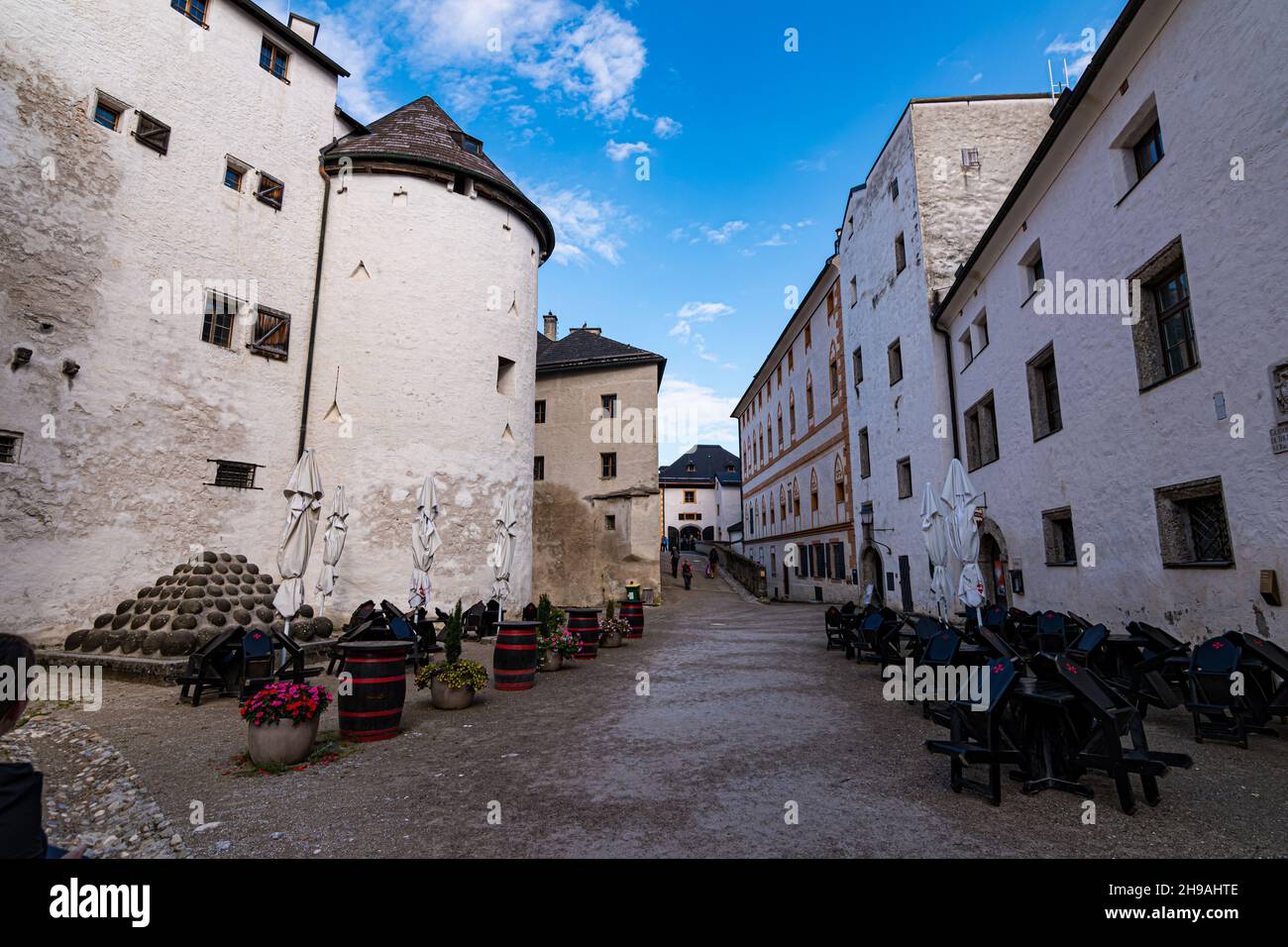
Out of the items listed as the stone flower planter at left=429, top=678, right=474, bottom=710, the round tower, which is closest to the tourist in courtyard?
the stone flower planter at left=429, top=678, right=474, bottom=710

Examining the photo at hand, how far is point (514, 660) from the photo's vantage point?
9852 mm

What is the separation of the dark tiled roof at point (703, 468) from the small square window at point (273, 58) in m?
53.3

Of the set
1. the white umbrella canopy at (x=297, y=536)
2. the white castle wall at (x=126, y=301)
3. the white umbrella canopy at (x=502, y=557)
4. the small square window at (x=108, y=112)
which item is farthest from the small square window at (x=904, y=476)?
the small square window at (x=108, y=112)

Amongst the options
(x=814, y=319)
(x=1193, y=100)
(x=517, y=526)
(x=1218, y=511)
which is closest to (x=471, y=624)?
(x=517, y=526)

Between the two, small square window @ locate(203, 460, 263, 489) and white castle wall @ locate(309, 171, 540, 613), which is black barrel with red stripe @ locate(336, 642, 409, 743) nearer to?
small square window @ locate(203, 460, 263, 489)

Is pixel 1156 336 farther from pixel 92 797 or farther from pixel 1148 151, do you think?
pixel 92 797

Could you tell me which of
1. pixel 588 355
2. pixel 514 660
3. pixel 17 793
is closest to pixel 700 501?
pixel 588 355

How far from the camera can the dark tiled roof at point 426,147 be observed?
1892cm

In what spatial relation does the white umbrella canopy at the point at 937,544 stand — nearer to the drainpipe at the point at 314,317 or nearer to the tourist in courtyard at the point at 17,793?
the tourist in courtyard at the point at 17,793

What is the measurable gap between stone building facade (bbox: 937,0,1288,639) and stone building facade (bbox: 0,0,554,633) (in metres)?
14.7

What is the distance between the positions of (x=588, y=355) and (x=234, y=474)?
16911 mm
